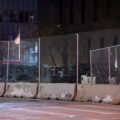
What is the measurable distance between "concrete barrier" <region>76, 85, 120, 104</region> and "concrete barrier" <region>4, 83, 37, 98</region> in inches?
124

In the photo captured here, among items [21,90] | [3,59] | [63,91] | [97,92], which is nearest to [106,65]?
[97,92]

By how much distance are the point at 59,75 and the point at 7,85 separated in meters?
5.85

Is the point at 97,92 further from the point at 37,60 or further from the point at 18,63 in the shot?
the point at 18,63

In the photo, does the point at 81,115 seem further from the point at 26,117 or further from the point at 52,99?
the point at 52,99

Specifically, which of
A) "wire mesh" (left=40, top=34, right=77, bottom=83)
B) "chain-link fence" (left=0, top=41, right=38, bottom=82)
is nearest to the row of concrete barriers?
"chain-link fence" (left=0, top=41, right=38, bottom=82)

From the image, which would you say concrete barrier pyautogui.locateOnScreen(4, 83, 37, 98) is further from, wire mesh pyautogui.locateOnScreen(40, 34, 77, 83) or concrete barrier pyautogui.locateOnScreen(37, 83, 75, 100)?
wire mesh pyautogui.locateOnScreen(40, 34, 77, 83)

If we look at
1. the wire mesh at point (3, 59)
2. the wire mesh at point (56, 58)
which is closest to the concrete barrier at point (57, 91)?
the wire mesh at point (56, 58)

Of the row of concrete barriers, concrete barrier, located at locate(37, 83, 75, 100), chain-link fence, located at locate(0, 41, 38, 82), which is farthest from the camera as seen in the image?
chain-link fence, located at locate(0, 41, 38, 82)

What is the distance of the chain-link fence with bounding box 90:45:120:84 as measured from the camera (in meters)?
17.8

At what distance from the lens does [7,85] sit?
70.0 feet

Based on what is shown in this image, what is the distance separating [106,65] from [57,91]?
2.77 meters

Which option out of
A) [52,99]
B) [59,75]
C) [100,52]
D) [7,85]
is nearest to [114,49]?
[100,52]

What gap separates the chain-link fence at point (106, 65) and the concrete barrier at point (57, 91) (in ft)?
5.62

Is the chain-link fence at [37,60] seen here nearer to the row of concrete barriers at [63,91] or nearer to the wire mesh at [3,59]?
the wire mesh at [3,59]
